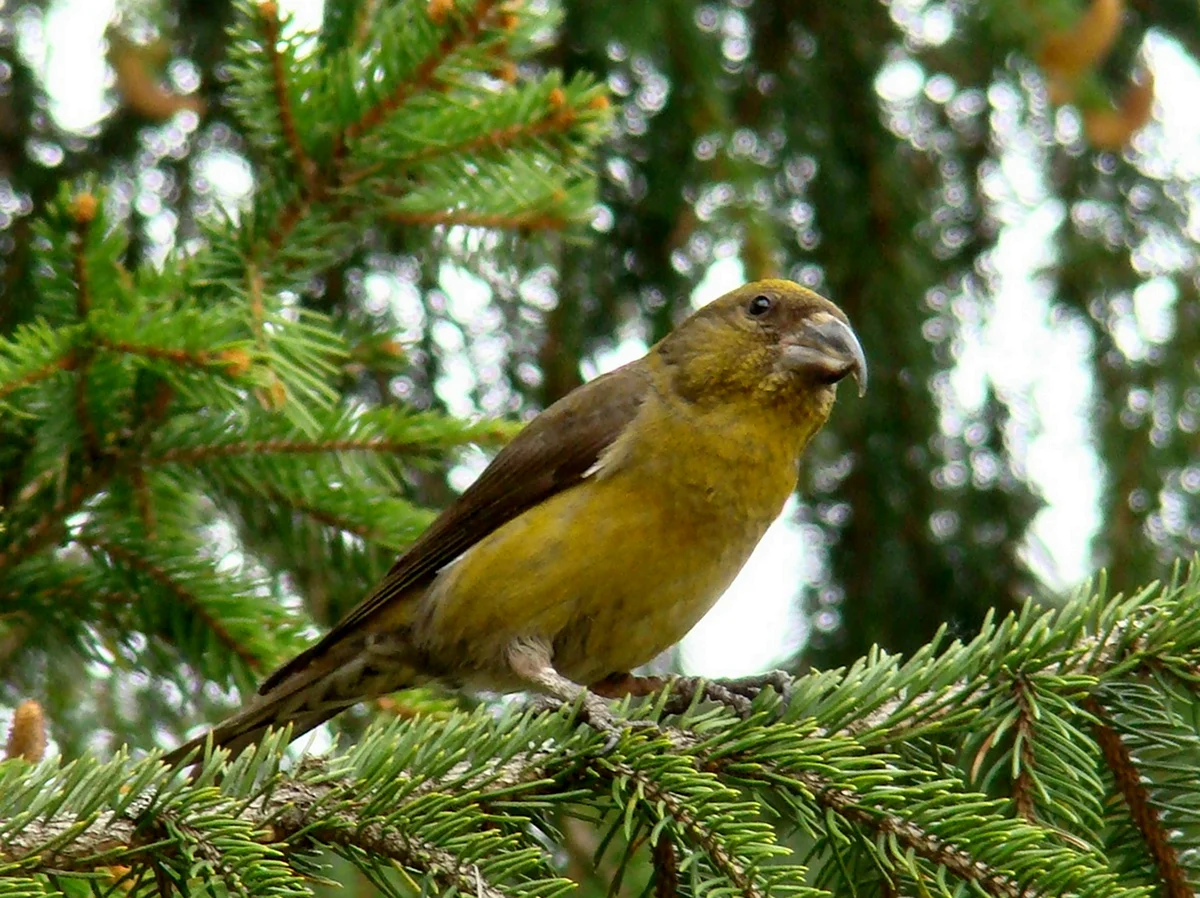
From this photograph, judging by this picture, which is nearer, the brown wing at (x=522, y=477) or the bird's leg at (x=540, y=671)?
the bird's leg at (x=540, y=671)

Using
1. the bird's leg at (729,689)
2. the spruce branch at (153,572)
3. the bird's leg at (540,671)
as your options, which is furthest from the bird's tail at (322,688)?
the bird's leg at (729,689)

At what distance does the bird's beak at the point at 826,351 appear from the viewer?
389cm

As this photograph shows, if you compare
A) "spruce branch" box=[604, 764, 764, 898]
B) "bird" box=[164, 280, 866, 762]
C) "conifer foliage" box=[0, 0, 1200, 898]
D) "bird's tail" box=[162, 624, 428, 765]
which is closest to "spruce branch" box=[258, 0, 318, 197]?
"conifer foliage" box=[0, 0, 1200, 898]

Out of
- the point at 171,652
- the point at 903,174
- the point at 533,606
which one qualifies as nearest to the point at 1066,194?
the point at 903,174

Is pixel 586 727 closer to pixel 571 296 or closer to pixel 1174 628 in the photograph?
pixel 1174 628

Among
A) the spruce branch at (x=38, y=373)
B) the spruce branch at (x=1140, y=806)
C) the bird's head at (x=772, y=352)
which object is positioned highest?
the spruce branch at (x=38, y=373)

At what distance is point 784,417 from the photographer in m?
3.98

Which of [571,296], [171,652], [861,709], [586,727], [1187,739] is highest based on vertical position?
Result: [571,296]

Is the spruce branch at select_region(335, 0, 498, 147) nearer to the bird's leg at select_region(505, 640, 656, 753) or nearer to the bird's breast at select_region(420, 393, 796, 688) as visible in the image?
the bird's breast at select_region(420, 393, 796, 688)

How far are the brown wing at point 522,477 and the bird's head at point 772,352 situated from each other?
0.19 metres

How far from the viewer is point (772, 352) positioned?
4.05 metres

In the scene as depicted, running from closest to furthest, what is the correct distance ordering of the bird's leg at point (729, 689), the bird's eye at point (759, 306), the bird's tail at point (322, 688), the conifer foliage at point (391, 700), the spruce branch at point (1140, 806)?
the conifer foliage at point (391, 700) → the spruce branch at point (1140, 806) → the bird's leg at point (729, 689) → the bird's tail at point (322, 688) → the bird's eye at point (759, 306)

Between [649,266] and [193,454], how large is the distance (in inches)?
81.8

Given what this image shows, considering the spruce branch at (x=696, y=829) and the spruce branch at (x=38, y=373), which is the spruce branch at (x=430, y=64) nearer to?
the spruce branch at (x=38, y=373)
